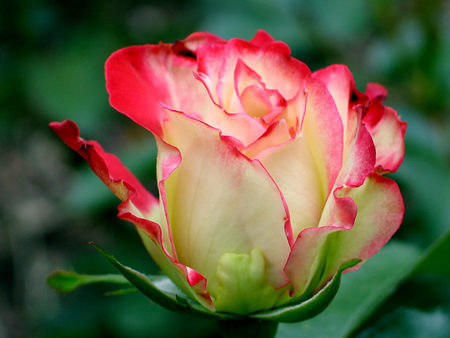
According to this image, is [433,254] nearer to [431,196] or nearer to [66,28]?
[431,196]

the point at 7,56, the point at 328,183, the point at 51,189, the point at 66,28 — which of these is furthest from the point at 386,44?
the point at 51,189

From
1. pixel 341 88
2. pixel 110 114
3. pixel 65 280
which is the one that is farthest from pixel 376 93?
pixel 110 114

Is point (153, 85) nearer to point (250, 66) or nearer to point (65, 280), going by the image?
point (250, 66)

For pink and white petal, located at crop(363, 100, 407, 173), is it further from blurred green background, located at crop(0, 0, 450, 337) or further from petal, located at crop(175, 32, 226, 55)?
blurred green background, located at crop(0, 0, 450, 337)

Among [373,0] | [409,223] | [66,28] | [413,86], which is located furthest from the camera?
[66,28]

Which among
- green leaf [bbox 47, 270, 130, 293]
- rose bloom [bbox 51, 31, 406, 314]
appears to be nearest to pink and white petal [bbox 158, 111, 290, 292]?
rose bloom [bbox 51, 31, 406, 314]
